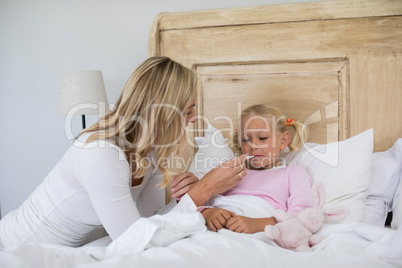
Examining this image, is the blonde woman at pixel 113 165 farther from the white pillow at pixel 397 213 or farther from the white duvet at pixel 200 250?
the white pillow at pixel 397 213

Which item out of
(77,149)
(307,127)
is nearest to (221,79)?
(307,127)

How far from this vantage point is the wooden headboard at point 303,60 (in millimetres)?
1931

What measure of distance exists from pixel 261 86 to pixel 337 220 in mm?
795

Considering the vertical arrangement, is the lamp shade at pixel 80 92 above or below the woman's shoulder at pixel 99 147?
above

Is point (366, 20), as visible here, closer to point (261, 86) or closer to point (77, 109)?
point (261, 86)

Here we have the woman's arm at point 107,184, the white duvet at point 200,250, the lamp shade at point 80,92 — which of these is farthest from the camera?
the lamp shade at point 80,92

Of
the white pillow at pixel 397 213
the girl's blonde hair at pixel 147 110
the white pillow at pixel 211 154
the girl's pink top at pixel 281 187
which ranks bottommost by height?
the white pillow at pixel 397 213

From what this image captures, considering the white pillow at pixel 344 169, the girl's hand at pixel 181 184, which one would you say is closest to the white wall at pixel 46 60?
the girl's hand at pixel 181 184

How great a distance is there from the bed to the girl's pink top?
10cm

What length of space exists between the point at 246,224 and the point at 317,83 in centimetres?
90

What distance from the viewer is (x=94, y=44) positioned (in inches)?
101

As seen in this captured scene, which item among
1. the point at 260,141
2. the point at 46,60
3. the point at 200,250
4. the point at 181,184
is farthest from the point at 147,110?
the point at 46,60

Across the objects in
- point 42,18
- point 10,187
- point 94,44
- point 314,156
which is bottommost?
point 10,187

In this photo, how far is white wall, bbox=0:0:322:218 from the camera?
249cm
